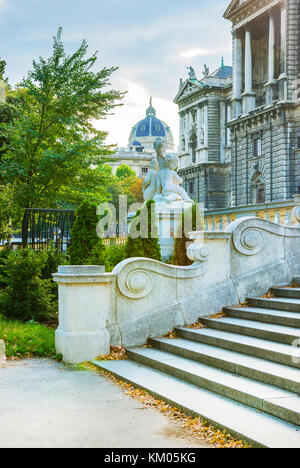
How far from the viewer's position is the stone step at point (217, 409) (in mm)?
4707

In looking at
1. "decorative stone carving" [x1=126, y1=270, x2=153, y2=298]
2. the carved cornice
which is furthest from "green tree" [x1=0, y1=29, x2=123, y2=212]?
the carved cornice

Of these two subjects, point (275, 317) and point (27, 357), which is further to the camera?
point (27, 357)

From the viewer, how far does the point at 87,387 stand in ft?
22.5

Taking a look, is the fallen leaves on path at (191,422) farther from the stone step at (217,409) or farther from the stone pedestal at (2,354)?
the stone pedestal at (2,354)

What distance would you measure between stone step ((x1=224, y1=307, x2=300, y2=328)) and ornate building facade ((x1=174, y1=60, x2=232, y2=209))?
6151cm

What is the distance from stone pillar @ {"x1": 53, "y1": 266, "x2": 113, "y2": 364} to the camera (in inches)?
326

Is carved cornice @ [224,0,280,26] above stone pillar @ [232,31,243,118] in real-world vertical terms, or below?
above

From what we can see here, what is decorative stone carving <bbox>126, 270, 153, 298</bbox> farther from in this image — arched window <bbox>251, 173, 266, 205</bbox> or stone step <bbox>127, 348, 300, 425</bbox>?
arched window <bbox>251, 173, 266, 205</bbox>

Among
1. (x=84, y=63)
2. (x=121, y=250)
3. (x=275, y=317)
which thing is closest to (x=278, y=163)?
(x=84, y=63)

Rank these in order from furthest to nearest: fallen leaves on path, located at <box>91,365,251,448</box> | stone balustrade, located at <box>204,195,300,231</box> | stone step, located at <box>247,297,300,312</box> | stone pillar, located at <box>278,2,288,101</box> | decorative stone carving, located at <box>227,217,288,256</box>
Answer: stone pillar, located at <box>278,2,288,101</box>, stone balustrade, located at <box>204,195,300,231</box>, decorative stone carving, located at <box>227,217,288,256</box>, stone step, located at <box>247,297,300,312</box>, fallen leaves on path, located at <box>91,365,251,448</box>

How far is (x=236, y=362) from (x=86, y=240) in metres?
4.54

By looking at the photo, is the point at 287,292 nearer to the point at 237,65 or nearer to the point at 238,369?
the point at 238,369
